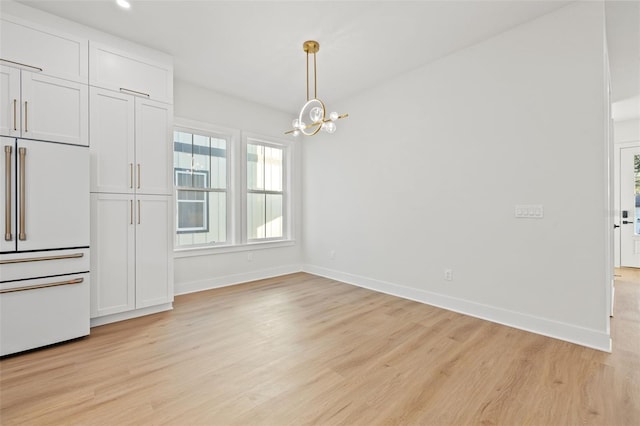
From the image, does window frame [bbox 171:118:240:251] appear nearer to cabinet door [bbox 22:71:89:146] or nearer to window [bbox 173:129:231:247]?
window [bbox 173:129:231:247]

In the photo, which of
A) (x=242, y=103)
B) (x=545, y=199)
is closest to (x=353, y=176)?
(x=242, y=103)

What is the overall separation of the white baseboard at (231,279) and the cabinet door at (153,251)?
0.69 m

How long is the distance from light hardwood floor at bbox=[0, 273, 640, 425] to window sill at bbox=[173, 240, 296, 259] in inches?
40.2

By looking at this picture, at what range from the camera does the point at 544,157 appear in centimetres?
271

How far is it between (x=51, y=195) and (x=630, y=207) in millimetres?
8610

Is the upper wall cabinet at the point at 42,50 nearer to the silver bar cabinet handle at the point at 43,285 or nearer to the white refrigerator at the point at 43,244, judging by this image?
the white refrigerator at the point at 43,244

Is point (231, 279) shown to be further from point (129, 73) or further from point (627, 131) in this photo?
point (627, 131)

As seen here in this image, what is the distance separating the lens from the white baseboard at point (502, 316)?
2457mm

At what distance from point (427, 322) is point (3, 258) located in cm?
378

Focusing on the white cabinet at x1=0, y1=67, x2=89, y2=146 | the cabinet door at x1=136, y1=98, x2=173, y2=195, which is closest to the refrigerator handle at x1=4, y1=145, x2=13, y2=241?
the white cabinet at x1=0, y1=67, x2=89, y2=146

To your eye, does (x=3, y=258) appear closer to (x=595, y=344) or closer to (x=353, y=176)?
(x=353, y=176)

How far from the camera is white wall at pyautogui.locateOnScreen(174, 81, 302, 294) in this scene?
13.3ft

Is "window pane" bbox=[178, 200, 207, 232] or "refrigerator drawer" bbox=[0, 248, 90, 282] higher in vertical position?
"window pane" bbox=[178, 200, 207, 232]

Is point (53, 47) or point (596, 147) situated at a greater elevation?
point (53, 47)
